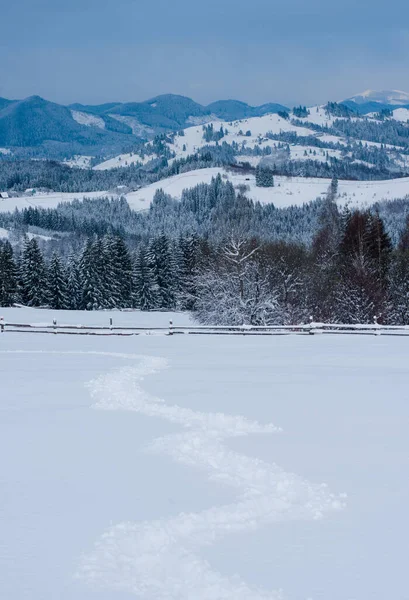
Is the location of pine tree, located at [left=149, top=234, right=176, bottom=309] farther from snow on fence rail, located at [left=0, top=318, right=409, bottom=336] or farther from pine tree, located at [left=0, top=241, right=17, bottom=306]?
snow on fence rail, located at [left=0, top=318, right=409, bottom=336]

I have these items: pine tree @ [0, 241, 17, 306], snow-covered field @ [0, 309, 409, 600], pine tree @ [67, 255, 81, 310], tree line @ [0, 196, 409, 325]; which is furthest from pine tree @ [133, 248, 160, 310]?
snow-covered field @ [0, 309, 409, 600]

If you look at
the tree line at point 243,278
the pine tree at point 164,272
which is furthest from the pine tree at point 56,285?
the pine tree at point 164,272

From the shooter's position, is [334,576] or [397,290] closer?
[334,576]

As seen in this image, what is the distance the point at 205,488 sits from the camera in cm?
755

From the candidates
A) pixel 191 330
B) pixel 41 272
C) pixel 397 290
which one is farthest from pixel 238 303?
pixel 41 272

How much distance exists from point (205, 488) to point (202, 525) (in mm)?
1061

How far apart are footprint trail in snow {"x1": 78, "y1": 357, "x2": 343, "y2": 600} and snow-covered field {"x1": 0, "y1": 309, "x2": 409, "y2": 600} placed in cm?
2

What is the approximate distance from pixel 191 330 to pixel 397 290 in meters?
22.5

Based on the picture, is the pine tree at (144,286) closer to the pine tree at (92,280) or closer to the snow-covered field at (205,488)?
the pine tree at (92,280)

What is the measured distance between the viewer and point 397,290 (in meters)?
48.0

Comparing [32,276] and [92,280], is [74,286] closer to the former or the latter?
[92,280]

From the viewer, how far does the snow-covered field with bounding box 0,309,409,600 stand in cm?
543

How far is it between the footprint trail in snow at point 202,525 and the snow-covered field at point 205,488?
0.06 ft

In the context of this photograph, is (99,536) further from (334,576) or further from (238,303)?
(238,303)
